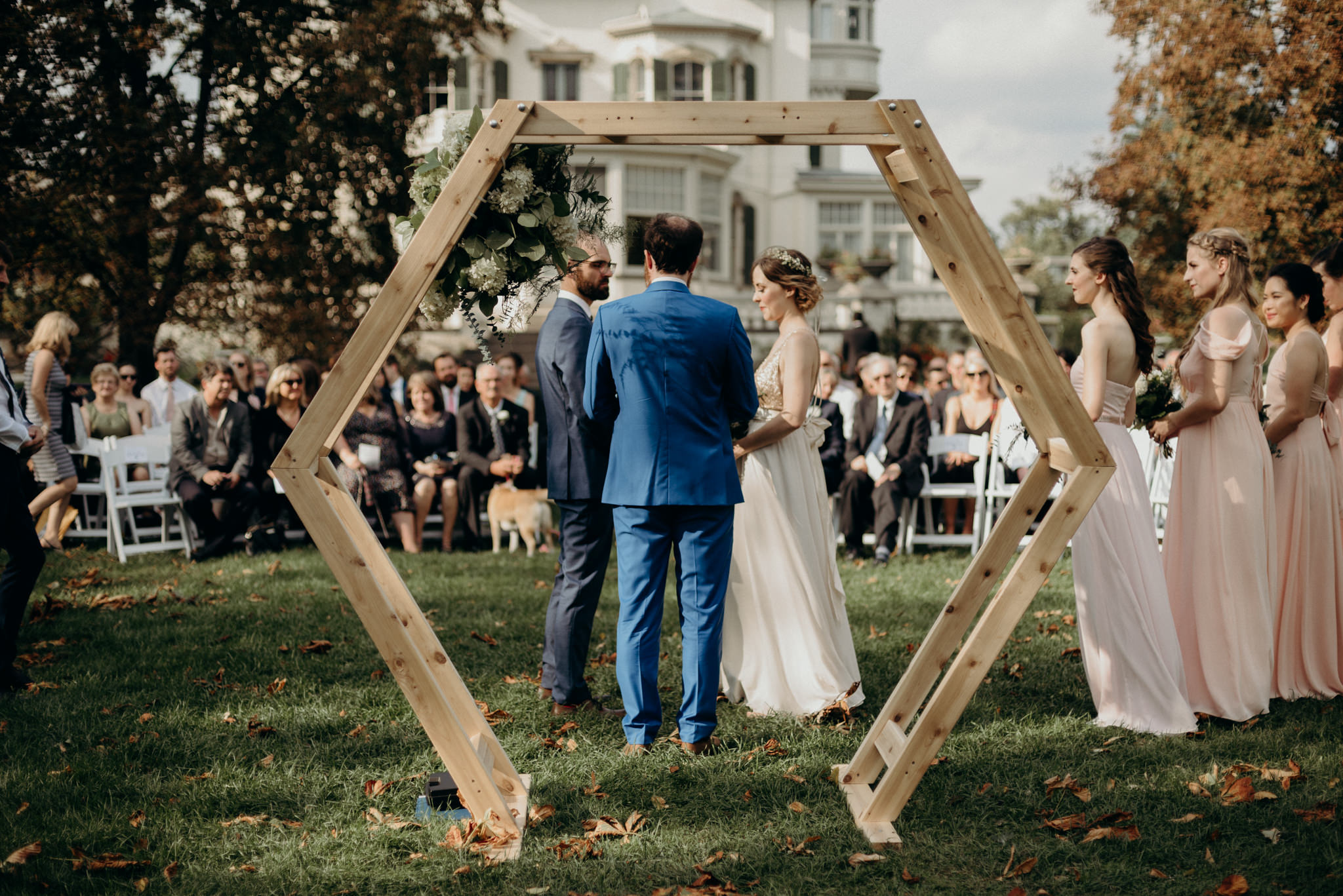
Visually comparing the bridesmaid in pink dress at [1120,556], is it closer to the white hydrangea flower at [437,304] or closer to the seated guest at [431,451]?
the white hydrangea flower at [437,304]

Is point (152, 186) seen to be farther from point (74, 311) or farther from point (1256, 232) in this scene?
point (1256, 232)

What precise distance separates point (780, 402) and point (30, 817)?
380 centimetres

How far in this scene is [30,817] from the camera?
13.0ft

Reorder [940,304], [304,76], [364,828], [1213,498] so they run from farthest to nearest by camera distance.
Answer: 1. [940,304]
2. [304,76]
3. [1213,498]
4. [364,828]

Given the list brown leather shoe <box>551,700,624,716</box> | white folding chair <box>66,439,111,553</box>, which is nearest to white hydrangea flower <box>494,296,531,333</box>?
brown leather shoe <box>551,700,624,716</box>

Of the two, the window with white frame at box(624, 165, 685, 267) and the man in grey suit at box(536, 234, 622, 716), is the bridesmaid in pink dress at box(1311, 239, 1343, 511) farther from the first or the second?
the window with white frame at box(624, 165, 685, 267)

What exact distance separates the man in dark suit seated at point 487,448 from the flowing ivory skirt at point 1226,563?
666 cm

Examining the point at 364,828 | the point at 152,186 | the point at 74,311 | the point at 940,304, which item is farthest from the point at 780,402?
the point at 940,304

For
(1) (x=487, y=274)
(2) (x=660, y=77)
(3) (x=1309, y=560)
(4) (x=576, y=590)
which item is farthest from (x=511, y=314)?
(2) (x=660, y=77)

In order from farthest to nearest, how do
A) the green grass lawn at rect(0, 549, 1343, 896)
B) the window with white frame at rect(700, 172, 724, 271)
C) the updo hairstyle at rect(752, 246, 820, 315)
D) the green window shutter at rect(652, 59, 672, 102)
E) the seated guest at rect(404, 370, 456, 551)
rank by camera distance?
1. the window with white frame at rect(700, 172, 724, 271)
2. the green window shutter at rect(652, 59, 672, 102)
3. the seated guest at rect(404, 370, 456, 551)
4. the updo hairstyle at rect(752, 246, 820, 315)
5. the green grass lawn at rect(0, 549, 1343, 896)

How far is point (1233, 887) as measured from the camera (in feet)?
11.1

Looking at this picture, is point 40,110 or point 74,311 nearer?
point 40,110

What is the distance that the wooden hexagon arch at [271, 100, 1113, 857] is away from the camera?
12.0 feet

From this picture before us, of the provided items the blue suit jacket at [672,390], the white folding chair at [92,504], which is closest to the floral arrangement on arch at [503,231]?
the blue suit jacket at [672,390]
